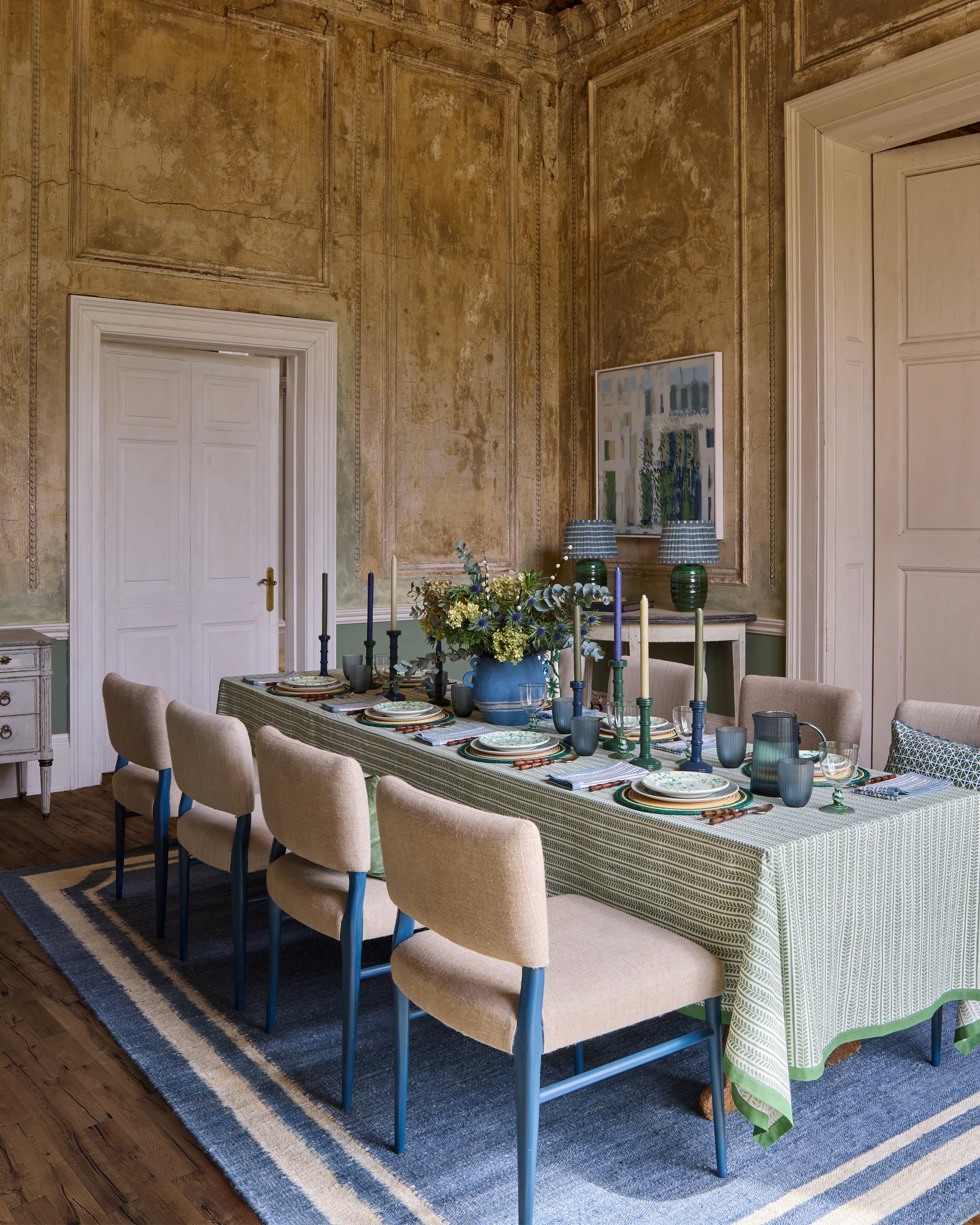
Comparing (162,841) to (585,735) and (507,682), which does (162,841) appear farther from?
(585,735)

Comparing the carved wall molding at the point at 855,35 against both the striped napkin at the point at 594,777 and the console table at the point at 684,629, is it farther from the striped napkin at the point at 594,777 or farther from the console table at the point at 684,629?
the striped napkin at the point at 594,777

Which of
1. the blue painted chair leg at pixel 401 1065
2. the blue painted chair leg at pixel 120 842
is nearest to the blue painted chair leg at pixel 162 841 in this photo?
the blue painted chair leg at pixel 120 842

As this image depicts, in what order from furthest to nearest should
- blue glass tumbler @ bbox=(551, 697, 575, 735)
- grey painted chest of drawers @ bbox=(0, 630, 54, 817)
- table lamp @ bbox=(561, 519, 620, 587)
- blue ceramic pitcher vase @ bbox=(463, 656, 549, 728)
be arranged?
table lamp @ bbox=(561, 519, 620, 587) < grey painted chest of drawers @ bbox=(0, 630, 54, 817) < blue ceramic pitcher vase @ bbox=(463, 656, 549, 728) < blue glass tumbler @ bbox=(551, 697, 575, 735)

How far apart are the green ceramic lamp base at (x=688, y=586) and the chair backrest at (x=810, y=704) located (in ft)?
6.47

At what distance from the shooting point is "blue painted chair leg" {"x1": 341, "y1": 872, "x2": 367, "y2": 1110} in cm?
244

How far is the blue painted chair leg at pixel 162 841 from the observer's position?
3463 mm

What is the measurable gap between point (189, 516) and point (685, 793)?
4313 mm

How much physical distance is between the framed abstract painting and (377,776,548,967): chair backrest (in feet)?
13.0

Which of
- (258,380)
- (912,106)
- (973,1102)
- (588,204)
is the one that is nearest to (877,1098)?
(973,1102)

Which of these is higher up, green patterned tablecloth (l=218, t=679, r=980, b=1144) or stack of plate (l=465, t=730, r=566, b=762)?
stack of plate (l=465, t=730, r=566, b=762)

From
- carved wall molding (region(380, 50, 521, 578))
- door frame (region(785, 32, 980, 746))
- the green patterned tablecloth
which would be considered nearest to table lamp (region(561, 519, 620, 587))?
carved wall molding (region(380, 50, 521, 578))

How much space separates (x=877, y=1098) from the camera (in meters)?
2.48

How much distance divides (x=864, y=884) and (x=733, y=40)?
4.81 m

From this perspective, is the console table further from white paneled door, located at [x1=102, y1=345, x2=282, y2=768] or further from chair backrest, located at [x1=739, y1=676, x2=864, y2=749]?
white paneled door, located at [x1=102, y1=345, x2=282, y2=768]
